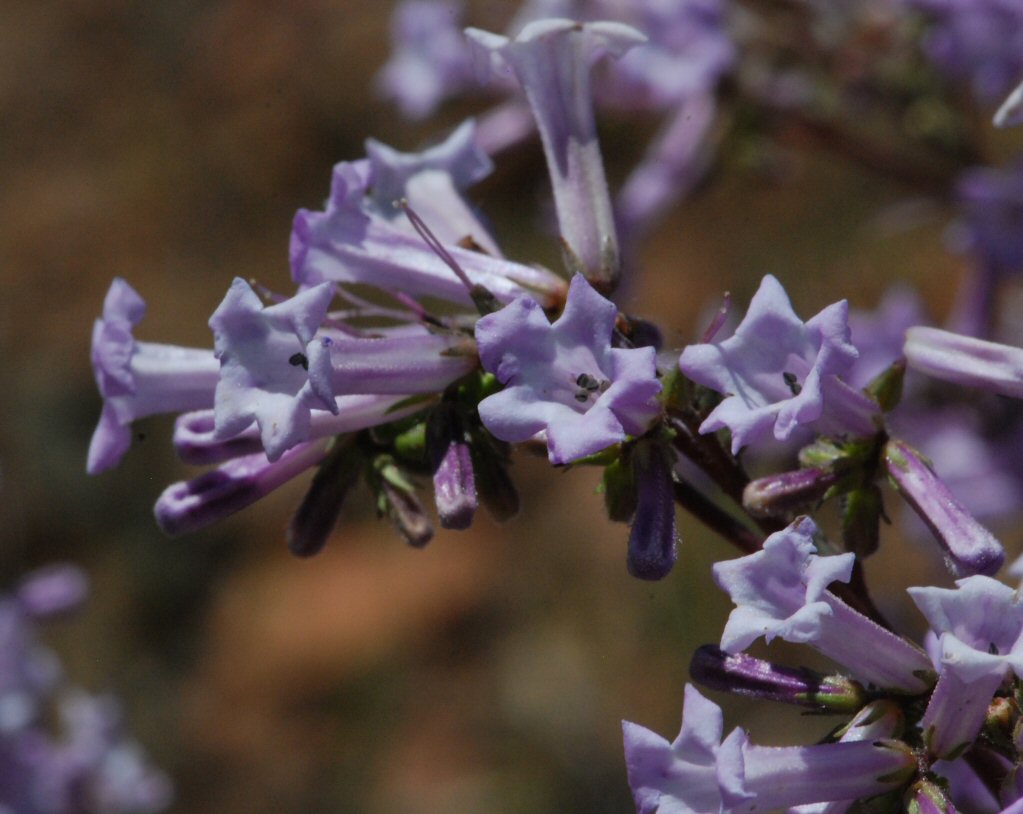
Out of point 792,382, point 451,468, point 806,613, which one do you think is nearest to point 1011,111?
point 792,382

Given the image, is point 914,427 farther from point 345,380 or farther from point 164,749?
point 164,749

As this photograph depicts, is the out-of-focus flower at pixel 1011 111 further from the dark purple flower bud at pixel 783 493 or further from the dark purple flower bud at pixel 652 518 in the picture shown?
the dark purple flower bud at pixel 652 518

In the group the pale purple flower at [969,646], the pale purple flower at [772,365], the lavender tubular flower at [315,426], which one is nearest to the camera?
the pale purple flower at [969,646]

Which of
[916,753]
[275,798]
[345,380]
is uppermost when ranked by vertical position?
[345,380]

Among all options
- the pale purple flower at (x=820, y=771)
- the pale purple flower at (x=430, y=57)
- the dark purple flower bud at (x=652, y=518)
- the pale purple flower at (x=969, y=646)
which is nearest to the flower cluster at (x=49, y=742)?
the pale purple flower at (x=430, y=57)

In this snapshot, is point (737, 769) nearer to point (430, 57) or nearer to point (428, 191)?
point (428, 191)

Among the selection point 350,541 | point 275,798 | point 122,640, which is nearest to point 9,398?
point 122,640
